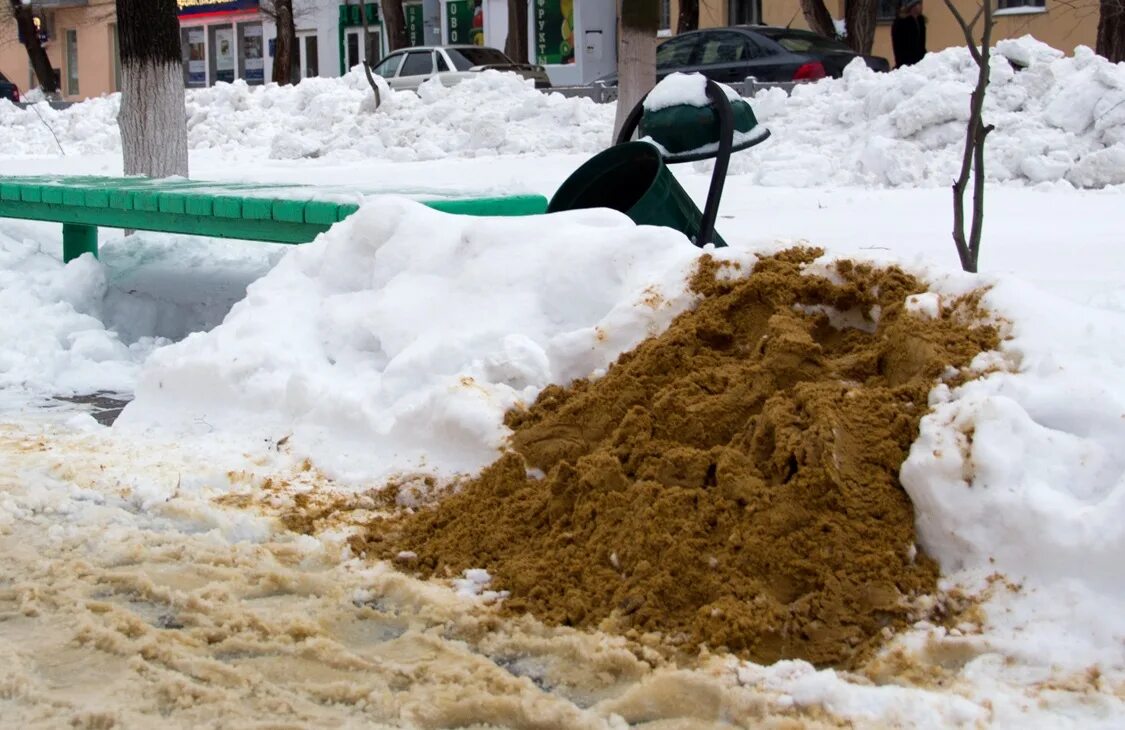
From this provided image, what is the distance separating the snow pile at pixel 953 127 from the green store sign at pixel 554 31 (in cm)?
2021

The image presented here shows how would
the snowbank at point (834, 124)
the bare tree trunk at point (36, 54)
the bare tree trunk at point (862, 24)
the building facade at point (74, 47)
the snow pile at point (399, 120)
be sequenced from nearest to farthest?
the snowbank at point (834, 124)
the snow pile at point (399, 120)
the bare tree trunk at point (862, 24)
the bare tree trunk at point (36, 54)
the building facade at point (74, 47)

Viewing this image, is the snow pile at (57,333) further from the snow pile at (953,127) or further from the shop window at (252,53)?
the shop window at (252,53)

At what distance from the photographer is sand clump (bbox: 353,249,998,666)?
9.56 feet

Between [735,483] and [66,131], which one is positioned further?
[66,131]

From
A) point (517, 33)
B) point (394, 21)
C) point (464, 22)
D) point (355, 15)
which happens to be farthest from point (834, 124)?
point (355, 15)

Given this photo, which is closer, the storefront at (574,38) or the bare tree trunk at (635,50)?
the bare tree trunk at (635,50)

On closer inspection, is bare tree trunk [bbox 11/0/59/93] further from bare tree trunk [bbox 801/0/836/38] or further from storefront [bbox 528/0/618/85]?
bare tree trunk [bbox 801/0/836/38]

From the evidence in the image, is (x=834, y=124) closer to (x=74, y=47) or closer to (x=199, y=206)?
(x=199, y=206)

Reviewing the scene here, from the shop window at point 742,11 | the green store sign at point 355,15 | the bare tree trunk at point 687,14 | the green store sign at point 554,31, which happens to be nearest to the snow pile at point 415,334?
the bare tree trunk at point 687,14

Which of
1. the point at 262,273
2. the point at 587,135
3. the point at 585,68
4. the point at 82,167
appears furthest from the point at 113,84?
the point at 262,273

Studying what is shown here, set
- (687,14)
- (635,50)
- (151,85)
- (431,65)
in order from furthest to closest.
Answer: (687,14)
(431,65)
(635,50)
(151,85)

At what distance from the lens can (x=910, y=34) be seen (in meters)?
16.8

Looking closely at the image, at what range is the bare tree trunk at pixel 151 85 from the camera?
29.2ft

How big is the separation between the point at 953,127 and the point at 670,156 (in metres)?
5.07
